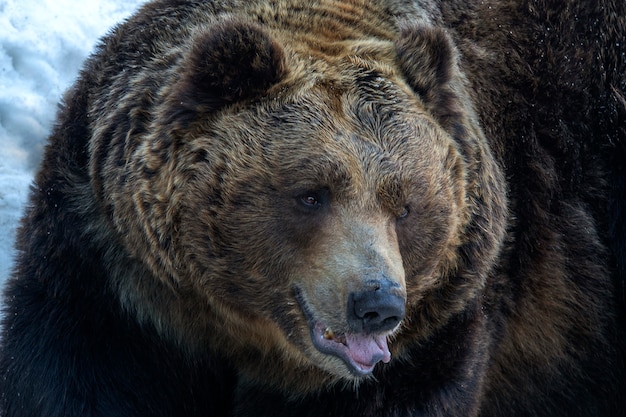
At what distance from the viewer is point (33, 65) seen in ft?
29.2

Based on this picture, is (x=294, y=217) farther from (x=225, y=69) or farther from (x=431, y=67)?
(x=431, y=67)

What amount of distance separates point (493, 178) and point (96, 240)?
196 cm

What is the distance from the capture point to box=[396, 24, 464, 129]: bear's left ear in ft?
17.7

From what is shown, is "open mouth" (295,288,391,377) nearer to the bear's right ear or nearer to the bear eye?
the bear eye

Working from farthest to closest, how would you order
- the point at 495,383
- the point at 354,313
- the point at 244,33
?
1. the point at 495,383
2. the point at 244,33
3. the point at 354,313

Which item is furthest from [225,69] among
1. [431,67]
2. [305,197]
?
[431,67]

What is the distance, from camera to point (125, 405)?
5625mm

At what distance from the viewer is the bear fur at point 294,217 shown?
16.2ft

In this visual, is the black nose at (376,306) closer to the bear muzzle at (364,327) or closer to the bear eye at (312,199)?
the bear muzzle at (364,327)

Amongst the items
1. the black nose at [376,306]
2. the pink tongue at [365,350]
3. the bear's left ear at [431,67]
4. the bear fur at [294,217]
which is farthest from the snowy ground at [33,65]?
the black nose at [376,306]

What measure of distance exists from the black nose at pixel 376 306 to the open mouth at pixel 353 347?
17 centimetres

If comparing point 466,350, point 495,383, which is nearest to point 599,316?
point 495,383

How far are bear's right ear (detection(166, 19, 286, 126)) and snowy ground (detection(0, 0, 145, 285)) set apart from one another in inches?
137

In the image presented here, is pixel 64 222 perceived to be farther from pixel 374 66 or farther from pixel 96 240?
pixel 374 66
